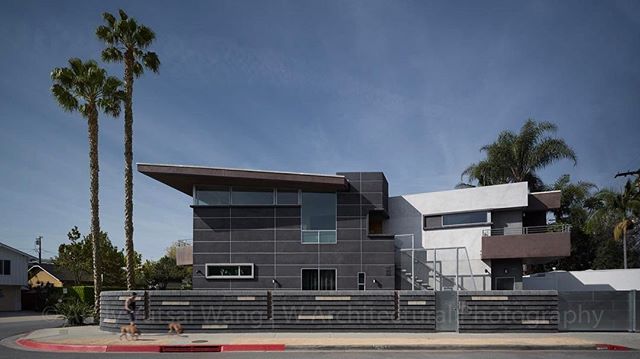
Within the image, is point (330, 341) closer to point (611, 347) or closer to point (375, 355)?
point (375, 355)

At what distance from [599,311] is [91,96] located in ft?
83.7

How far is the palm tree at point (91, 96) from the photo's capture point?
27.4 m

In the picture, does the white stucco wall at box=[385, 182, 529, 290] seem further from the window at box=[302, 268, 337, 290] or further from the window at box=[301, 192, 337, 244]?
the window at box=[302, 268, 337, 290]

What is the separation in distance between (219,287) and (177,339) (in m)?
11.4

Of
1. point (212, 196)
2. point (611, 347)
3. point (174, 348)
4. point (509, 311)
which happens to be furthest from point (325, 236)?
point (611, 347)

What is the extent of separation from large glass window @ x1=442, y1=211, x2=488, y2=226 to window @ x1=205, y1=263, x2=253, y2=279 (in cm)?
1157

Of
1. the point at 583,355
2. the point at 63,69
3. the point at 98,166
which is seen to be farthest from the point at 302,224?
the point at 583,355

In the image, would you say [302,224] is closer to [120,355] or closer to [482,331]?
[482,331]

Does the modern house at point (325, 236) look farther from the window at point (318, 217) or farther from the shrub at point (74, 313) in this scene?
the shrub at point (74, 313)

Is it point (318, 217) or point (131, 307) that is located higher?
point (318, 217)

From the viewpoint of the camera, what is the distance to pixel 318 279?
2900 centimetres

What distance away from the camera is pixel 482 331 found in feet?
62.9

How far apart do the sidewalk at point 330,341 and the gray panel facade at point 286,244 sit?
384 inches

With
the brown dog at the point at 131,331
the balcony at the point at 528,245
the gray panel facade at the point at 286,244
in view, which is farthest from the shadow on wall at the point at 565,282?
the brown dog at the point at 131,331
